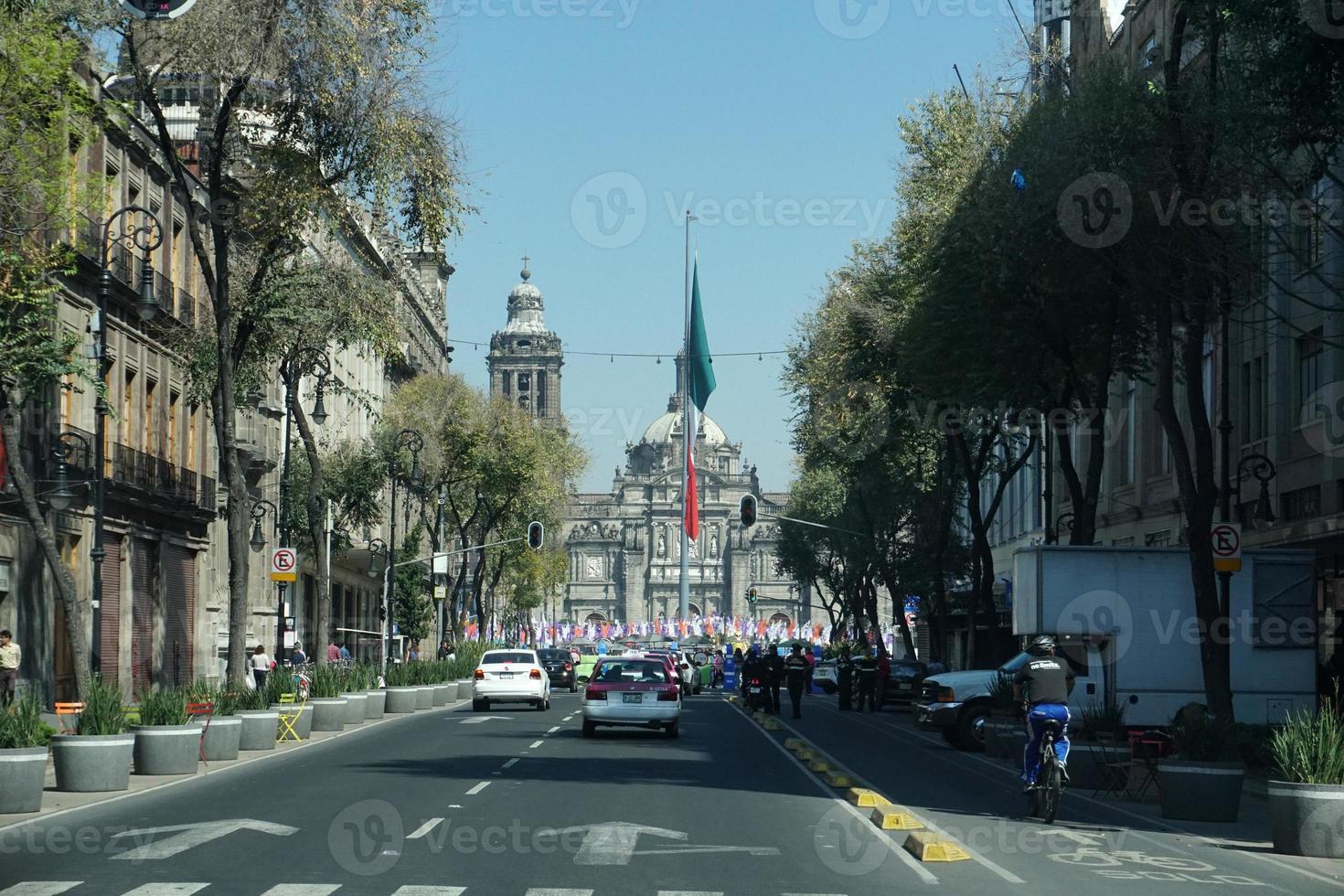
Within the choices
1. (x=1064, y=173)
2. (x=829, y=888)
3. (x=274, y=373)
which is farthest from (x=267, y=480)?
(x=829, y=888)

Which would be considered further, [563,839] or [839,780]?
[839,780]

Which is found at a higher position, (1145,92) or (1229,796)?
(1145,92)

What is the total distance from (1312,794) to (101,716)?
1238 centimetres

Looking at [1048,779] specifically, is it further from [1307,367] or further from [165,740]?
[1307,367]

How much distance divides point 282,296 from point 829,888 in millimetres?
21761

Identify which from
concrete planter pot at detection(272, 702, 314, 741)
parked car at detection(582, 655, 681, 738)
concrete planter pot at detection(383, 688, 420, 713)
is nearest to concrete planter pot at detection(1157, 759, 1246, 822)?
parked car at detection(582, 655, 681, 738)

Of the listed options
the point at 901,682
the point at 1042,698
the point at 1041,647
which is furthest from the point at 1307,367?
the point at 901,682

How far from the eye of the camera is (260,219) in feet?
91.6

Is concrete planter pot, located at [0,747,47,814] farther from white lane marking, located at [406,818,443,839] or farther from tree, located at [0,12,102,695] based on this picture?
tree, located at [0,12,102,695]

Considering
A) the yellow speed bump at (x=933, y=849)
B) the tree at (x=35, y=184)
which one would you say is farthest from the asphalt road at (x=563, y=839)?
the tree at (x=35, y=184)

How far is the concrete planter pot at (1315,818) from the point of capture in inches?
597

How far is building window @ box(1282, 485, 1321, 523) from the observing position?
33.2 meters

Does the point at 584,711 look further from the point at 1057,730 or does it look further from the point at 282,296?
the point at 1057,730

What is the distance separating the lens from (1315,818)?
15180 millimetres
